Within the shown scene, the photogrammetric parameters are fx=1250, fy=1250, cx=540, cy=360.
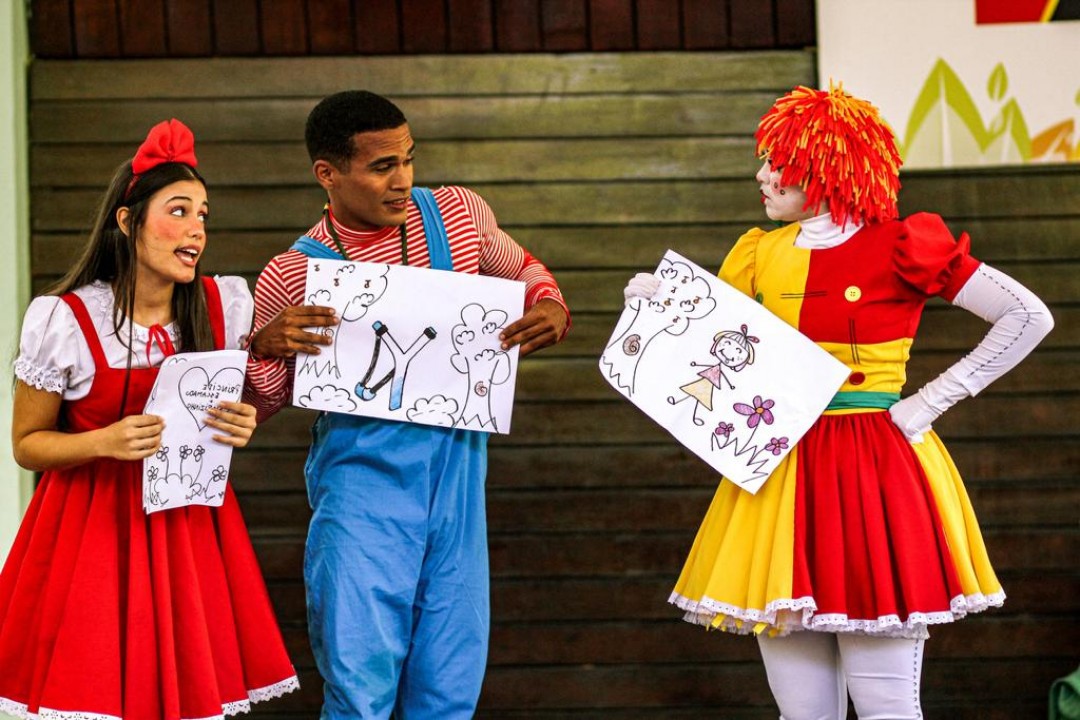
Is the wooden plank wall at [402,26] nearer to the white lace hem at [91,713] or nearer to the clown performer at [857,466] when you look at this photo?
the clown performer at [857,466]

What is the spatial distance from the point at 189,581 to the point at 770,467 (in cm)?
109

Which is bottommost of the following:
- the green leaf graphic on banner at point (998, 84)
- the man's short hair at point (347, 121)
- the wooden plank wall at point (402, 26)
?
the man's short hair at point (347, 121)

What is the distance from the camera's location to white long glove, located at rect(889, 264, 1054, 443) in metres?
2.32

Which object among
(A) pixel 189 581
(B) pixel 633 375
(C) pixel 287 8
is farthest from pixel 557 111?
(A) pixel 189 581

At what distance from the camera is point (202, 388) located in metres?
2.26

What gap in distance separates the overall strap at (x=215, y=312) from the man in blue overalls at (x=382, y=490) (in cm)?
7

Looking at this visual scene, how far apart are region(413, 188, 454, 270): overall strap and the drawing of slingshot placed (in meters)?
0.15

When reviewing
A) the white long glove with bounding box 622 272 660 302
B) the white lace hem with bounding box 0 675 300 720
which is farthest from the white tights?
the white lace hem with bounding box 0 675 300 720

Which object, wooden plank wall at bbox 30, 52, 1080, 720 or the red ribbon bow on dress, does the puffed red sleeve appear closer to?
wooden plank wall at bbox 30, 52, 1080, 720

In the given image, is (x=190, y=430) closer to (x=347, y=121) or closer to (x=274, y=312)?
(x=274, y=312)

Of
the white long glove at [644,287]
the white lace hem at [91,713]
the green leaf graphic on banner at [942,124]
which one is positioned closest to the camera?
the white lace hem at [91,713]

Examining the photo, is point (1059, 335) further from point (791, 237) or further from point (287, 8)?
point (287, 8)

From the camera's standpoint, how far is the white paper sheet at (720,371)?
93.4 inches

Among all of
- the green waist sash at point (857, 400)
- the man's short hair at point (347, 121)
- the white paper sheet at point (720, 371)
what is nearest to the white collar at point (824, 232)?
the white paper sheet at point (720, 371)
